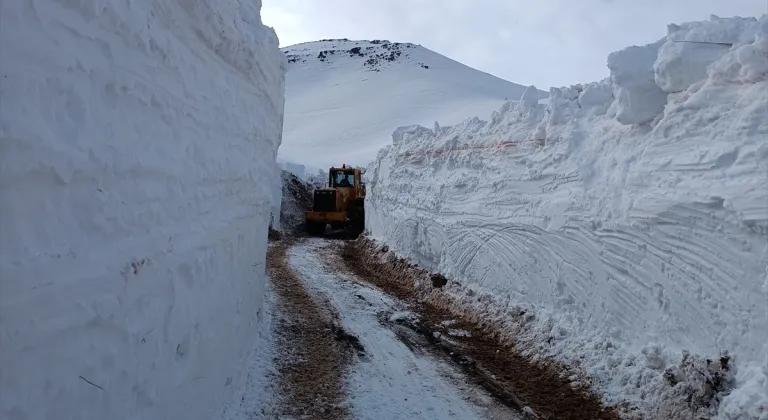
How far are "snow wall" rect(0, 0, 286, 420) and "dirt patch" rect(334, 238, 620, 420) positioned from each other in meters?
3.33

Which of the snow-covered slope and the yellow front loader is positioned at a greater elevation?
the snow-covered slope

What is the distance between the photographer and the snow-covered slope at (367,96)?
153 feet

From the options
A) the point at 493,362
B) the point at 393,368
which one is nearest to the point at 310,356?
the point at 393,368

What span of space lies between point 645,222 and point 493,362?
2627mm

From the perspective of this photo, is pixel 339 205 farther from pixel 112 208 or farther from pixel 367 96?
pixel 367 96

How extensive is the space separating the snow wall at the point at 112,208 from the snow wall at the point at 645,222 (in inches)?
177

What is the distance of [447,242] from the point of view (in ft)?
38.8

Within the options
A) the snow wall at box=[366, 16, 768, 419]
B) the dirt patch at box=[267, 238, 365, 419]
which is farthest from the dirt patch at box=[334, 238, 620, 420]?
the dirt patch at box=[267, 238, 365, 419]

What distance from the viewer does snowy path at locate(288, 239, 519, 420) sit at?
19.3ft

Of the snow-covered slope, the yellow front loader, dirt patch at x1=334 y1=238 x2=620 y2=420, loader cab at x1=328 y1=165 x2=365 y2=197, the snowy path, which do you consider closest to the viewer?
the snowy path

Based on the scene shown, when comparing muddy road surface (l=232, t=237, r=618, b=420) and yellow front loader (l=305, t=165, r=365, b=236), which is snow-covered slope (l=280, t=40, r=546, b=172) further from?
muddy road surface (l=232, t=237, r=618, b=420)

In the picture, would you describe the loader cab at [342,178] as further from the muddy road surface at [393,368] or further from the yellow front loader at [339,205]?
the muddy road surface at [393,368]

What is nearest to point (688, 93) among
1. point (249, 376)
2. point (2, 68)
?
point (249, 376)

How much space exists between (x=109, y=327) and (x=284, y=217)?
22.4m
